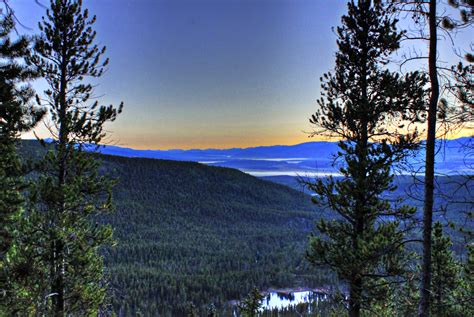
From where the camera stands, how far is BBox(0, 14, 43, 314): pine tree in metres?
7.46

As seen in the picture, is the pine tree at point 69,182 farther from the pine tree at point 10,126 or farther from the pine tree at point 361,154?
the pine tree at point 361,154

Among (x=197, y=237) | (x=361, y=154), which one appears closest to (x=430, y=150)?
(x=361, y=154)

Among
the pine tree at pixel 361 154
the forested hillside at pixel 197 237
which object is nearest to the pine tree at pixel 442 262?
the pine tree at pixel 361 154

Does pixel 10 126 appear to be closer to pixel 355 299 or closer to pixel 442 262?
pixel 355 299

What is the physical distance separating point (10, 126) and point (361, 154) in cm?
1078

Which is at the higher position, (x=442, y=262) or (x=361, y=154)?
(x=361, y=154)

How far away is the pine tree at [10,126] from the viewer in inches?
294

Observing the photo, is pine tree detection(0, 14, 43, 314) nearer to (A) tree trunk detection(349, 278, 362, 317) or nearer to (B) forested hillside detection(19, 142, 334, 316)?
(A) tree trunk detection(349, 278, 362, 317)

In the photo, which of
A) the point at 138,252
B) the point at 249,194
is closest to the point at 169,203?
the point at 249,194

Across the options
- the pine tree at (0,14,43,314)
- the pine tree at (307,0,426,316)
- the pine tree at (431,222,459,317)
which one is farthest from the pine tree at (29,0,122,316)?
the pine tree at (431,222,459,317)

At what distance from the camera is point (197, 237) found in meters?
125

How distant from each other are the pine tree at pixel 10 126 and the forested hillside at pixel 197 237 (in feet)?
56.5

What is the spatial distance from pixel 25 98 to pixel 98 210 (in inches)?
277

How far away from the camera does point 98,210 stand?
14180mm
